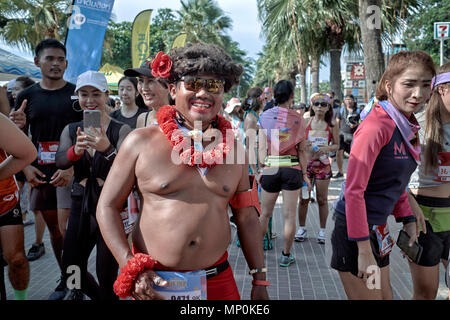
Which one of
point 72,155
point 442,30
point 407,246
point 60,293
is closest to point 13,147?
point 72,155

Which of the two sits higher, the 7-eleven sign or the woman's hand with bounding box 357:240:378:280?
the 7-eleven sign

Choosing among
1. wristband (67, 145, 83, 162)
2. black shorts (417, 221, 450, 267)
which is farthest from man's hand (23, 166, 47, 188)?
black shorts (417, 221, 450, 267)

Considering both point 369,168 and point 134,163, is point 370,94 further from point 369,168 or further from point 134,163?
point 134,163

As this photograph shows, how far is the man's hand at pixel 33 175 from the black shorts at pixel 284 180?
2407 millimetres

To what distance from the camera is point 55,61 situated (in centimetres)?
397

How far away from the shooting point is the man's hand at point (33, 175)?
3723mm

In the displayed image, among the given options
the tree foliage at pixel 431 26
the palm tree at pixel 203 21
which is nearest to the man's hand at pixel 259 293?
the tree foliage at pixel 431 26

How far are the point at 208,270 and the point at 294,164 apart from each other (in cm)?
299

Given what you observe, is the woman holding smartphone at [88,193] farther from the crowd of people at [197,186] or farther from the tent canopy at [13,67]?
the tent canopy at [13,67]

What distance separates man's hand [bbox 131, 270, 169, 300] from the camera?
176 cm

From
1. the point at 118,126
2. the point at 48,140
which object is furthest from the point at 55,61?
the point at 118,126

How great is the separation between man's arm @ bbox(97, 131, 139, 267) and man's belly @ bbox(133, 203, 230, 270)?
117 mm

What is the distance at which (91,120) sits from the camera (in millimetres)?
2791

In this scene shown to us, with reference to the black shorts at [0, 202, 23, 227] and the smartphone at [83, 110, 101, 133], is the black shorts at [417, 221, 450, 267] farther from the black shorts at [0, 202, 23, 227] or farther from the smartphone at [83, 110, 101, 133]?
the black shorts at [0, 202, 23, 227]
